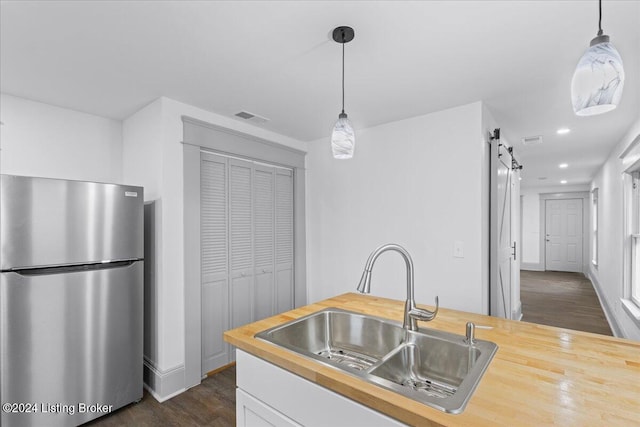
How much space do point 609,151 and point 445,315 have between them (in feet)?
15.1

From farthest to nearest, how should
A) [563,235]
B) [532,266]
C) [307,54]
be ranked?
[532,266], [563,235], [307,54]

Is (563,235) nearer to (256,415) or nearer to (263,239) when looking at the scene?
(263,239)

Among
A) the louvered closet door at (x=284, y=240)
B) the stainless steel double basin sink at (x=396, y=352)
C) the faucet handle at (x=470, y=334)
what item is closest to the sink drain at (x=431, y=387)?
the stainless steel double basin sink at (x=396, y=352)

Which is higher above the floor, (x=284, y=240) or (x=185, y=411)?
(x=284, y=240)

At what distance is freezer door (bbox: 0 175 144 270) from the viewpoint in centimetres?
188

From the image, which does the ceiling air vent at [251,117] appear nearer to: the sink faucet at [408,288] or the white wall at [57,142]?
the white wall at [57,142]

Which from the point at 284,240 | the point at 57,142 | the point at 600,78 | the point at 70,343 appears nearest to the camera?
the point at 600,78

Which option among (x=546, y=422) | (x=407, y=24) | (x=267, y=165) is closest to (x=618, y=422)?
(x=546, y=422)

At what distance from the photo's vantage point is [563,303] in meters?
5.49

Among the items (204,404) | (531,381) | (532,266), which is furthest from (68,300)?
(532,266)

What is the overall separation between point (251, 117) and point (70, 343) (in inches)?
88.4

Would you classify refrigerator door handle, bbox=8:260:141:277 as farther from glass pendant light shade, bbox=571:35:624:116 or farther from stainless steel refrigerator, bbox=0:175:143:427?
glass pendant light shade, bbox=571:35:624:116

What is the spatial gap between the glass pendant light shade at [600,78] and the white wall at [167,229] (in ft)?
8.39

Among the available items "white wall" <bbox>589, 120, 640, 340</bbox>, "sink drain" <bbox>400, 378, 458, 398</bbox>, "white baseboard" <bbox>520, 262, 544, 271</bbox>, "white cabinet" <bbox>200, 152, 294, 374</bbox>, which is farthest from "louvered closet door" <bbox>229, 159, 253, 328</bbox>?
"white baseboard" <bbox>520, 262, 544, 271</bbox>
